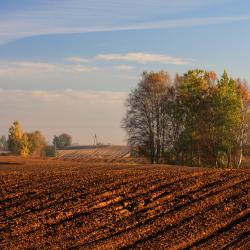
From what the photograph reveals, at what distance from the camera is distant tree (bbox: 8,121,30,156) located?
320ft

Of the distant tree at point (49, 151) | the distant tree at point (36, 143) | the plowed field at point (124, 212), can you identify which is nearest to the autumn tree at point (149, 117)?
the plowed field at point (124, 212)

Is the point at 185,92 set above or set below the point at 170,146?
above

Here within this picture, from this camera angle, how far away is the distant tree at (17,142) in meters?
97.4

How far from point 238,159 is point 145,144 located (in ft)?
34.1

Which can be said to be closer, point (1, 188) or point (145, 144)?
point (1, 188)

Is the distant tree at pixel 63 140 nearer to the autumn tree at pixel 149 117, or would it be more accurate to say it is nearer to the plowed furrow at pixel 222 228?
the autumn tree at pixel 149 117

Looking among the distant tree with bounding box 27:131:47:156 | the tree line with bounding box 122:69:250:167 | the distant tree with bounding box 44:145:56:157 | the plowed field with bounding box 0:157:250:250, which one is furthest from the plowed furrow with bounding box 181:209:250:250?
the distant tree with bounding box 44:145:56:157

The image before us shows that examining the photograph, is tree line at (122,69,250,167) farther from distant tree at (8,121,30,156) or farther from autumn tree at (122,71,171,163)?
distant tree at (8,121,30,156)

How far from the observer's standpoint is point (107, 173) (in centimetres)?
2962

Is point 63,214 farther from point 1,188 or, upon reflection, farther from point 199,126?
point 199,126

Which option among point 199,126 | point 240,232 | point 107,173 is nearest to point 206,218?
point 240,232

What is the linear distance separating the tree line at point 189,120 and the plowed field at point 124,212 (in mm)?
26998

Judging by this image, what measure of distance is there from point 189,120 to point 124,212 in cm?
3670

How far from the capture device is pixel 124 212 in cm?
2103
